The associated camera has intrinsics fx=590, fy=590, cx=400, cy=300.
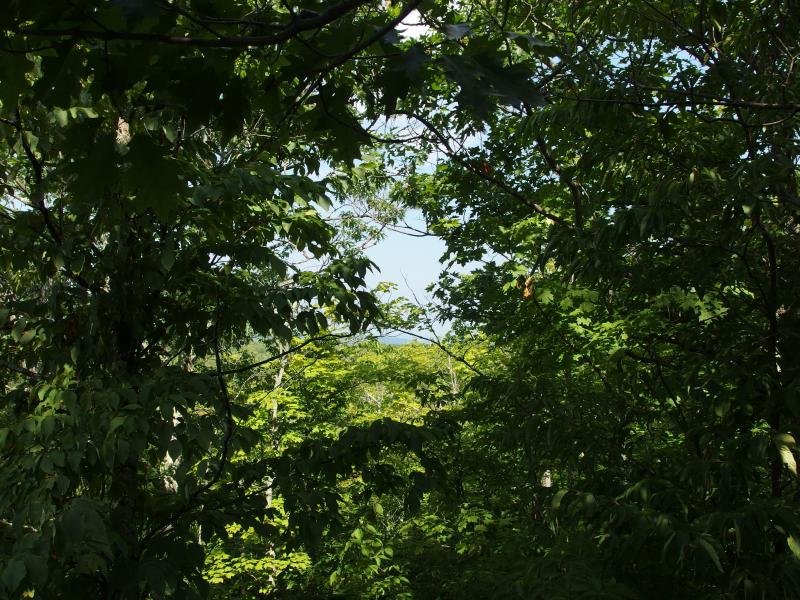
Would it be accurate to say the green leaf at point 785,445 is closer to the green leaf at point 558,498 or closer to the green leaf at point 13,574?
the green leaf at point 558,498

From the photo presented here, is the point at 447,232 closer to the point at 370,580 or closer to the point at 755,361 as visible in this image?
the point at 370,580

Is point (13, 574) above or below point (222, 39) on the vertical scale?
below

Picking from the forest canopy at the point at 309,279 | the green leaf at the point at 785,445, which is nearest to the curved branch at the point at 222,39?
the forest canopy at the point at 309,279

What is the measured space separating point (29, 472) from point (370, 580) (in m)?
6.43

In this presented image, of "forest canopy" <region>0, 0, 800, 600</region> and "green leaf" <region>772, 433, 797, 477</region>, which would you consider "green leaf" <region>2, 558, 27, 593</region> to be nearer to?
"forest canopy" <region>0, 0, 800, 600</region>

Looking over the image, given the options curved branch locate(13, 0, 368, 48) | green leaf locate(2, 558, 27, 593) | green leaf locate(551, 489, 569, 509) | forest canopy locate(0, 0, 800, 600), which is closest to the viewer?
curved branch locate(13, 0, 368, 48)

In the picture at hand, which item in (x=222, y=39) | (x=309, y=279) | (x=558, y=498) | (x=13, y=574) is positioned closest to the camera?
(x=222, y=39)

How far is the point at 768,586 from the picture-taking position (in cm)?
188

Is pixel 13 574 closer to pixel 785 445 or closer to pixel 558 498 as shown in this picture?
pixel 558 498

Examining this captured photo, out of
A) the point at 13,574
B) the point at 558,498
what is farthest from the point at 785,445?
the point at 13,574

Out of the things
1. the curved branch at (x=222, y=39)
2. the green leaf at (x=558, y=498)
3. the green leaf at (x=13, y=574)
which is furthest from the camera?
the green leaf at (x=558, y=498)

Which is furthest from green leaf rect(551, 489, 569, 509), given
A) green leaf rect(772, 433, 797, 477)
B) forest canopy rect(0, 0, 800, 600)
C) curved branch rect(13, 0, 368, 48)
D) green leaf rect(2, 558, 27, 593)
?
curved branch rect(13, 0, 368, 48)

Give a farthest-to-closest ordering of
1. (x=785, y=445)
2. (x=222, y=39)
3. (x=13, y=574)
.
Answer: (x=785, y=445), (x=13, y=574), (x=222, y=39)

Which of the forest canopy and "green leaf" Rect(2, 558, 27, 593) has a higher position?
Answer: the forest canopy
